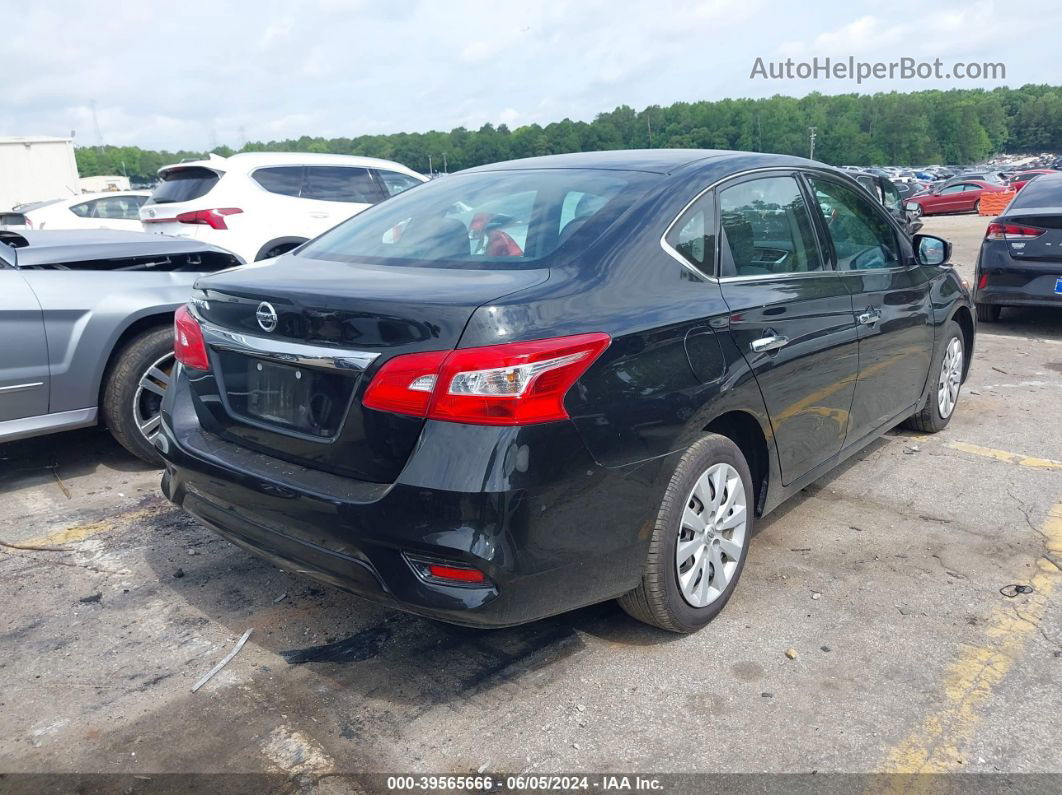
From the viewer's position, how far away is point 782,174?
3699 mm

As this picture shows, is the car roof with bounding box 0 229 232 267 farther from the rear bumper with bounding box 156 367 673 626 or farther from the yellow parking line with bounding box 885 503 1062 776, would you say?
the yellow parking line with bounding box 885 503 1062 776

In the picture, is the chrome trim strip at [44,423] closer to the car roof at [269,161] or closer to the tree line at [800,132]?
the car roof at [269,161]

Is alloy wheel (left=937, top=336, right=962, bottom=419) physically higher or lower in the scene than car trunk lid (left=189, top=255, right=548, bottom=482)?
lower

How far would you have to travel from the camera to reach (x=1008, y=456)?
5000 mm

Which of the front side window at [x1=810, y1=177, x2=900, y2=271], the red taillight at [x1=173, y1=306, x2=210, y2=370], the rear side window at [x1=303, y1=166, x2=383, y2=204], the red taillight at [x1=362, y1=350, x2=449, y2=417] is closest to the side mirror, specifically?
the front side window at [x1=810, y1=177, x2=900, y2=271]

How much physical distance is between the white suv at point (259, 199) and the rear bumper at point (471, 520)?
565 centimetres

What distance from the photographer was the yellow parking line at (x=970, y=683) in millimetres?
2445

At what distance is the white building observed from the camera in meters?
34.2

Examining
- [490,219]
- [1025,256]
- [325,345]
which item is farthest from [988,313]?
[325,345]

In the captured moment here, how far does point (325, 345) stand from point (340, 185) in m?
6.70

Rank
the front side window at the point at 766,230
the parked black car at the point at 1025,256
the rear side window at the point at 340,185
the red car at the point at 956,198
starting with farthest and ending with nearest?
1. the red car at the point at 956,198
2. the rear side window at the point at 340,185
3. the parked black car at the point at 1025,256
4. the front side window at the point at 766,230

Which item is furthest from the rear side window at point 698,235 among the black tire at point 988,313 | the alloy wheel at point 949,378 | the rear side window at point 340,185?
the black tire at point 988,313

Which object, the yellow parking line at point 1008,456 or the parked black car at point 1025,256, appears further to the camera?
the parked black car at point 1025,256

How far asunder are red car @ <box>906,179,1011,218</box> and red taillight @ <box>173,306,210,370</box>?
3361 centimetres
